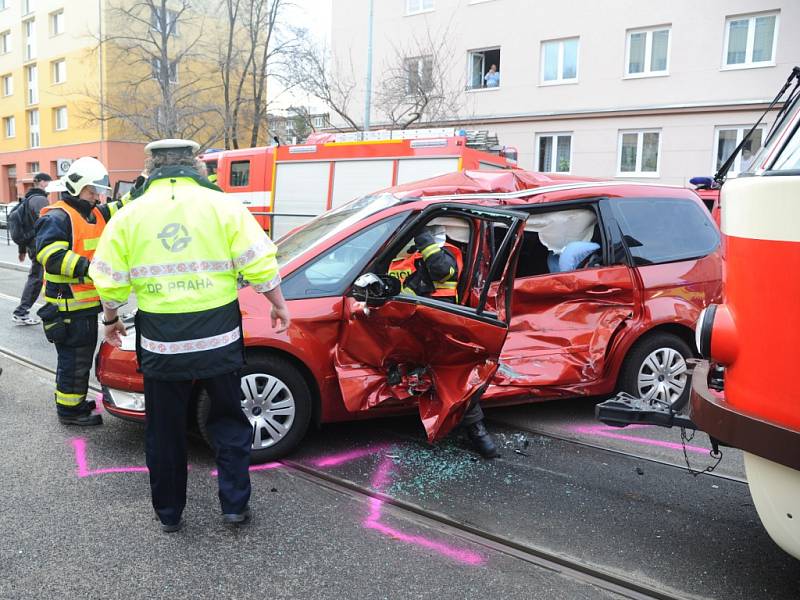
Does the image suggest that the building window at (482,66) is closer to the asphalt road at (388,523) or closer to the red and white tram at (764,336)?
the asphalt road at (388,523)

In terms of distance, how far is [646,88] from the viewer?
63.6 feet

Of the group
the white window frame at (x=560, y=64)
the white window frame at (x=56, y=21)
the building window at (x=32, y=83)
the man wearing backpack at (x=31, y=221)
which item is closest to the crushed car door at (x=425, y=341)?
the man wearing backpack at (x=31, y=221)

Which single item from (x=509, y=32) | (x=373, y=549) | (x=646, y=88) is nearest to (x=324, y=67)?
(x=509, y=32)

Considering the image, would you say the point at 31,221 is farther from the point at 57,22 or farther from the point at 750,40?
the point at 57,22

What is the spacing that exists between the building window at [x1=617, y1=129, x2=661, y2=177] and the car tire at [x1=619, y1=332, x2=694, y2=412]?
15913 mm

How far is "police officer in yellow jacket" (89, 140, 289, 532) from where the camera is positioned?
9.98 ft

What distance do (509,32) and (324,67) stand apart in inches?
241

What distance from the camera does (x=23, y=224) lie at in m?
9.00

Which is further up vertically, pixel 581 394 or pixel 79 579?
pixel 581 394

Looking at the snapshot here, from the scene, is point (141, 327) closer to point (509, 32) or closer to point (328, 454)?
point (328, 454)

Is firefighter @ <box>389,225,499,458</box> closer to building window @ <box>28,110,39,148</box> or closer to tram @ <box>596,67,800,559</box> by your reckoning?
tram @ <box>596,67,800,559</box>

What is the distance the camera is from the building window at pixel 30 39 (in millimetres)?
38219

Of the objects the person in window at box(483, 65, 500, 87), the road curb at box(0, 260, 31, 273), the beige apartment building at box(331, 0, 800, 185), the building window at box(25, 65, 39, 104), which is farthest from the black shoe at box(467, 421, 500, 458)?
the building window at box(25, 65, 39, 104)

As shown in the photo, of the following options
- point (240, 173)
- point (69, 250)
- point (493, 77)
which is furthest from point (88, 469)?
point (493, 77)
